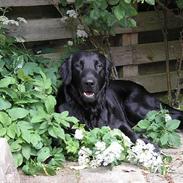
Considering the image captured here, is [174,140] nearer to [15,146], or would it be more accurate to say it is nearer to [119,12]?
[119,12]

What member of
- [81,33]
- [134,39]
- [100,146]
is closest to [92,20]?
[81,33]

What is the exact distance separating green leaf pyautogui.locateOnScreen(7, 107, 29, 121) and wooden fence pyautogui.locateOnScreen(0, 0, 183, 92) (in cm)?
165

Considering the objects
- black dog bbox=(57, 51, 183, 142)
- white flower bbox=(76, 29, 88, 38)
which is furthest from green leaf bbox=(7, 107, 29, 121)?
white flower bbox=(76, 29, 88, 38)

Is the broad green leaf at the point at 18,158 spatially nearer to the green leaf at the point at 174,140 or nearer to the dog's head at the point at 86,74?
the dog's head at the point at 86,74

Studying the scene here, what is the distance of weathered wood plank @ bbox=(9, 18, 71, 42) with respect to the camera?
597cm

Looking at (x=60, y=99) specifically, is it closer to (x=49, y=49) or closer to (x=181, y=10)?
(x=49, y=49)

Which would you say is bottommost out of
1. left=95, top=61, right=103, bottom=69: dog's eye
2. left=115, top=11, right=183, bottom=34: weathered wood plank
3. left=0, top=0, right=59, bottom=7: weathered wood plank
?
left=95, top=61, right=103, bottom=69: dog's eye

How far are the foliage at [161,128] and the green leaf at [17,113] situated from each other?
3.98ft

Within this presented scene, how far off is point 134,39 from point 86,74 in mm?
1961

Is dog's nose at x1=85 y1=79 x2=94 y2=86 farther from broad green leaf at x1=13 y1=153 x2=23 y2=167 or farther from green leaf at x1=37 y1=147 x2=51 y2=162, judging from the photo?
broad green leaf at x1=13 y1=153 x2=23 y2=167

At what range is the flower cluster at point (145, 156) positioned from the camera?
4449mm

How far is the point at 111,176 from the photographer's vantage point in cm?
434

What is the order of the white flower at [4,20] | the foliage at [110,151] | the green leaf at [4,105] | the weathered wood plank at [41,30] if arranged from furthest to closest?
the weathered wood plank at [41,30], the white flower at [4,20], the green leaf at [4,105], the foliage at [110,151]

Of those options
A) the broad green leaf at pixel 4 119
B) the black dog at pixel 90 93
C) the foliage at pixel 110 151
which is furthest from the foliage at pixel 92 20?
the broad green leaf at pixel 4 119
